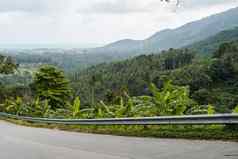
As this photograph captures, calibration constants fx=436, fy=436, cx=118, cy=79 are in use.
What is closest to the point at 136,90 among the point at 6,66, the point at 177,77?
the point at 177,77

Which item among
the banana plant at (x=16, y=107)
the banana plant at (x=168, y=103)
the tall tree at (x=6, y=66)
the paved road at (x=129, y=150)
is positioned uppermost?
the tall tree at (x=6, y=66)

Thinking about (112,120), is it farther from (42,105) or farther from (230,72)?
(230,72)

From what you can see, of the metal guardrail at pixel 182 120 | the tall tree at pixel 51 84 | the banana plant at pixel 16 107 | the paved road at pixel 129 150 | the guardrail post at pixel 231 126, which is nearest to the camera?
the paved road at pixel 129 150

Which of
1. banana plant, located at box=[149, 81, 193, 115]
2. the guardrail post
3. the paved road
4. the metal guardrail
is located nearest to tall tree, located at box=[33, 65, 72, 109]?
the metal guardrail

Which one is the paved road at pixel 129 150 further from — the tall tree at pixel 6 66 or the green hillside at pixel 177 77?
the green hillside at pixel 177 77

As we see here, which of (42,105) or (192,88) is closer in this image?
(42,105)

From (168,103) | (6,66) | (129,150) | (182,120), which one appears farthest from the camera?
(6,66)

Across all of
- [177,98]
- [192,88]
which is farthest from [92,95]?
[177,98]

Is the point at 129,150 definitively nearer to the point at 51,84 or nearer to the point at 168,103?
the point at 168,103

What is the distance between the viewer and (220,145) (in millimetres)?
8742

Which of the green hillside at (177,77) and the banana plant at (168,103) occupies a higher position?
the green hillside at (177,77)

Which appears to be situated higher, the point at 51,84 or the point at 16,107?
the point at 51,84

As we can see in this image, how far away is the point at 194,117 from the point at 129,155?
6.49ft

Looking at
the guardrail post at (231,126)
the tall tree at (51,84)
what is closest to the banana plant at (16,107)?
the tall tree at (51,84)
